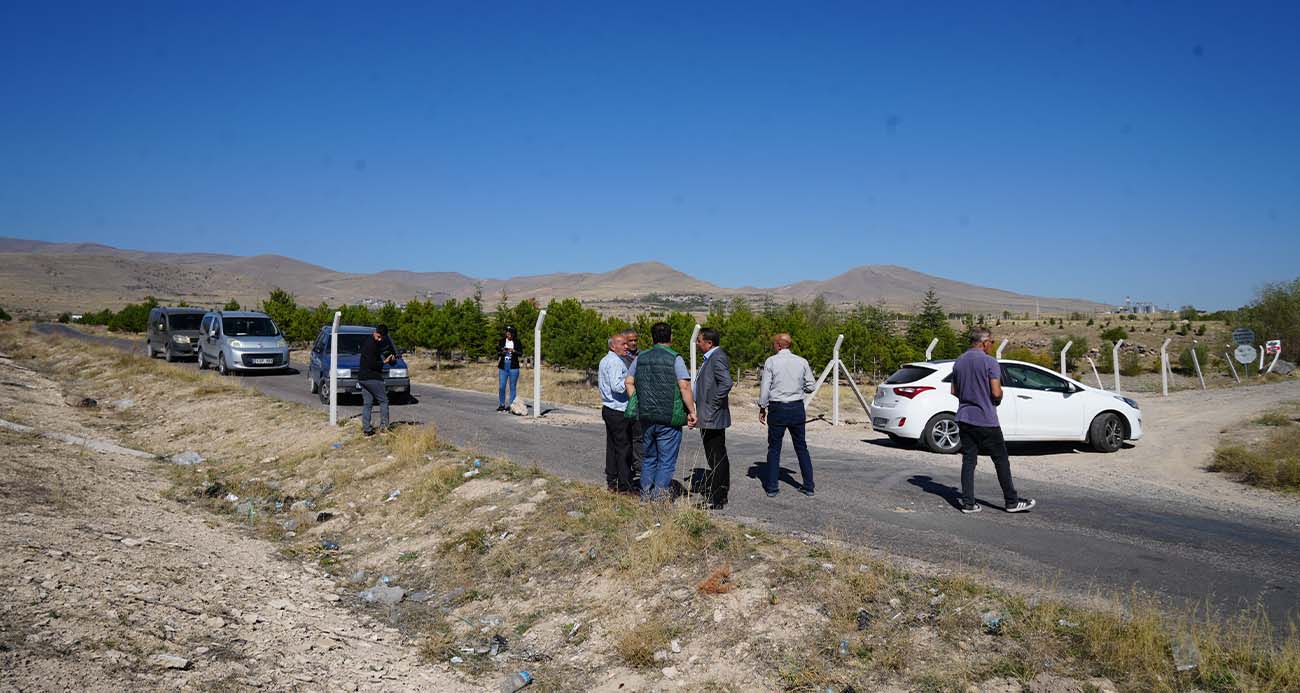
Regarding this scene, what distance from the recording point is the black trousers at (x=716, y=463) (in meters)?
8.14

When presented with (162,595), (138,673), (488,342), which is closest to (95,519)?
(162,595)

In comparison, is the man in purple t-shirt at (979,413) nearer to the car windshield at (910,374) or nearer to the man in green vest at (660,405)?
the man in green vest at (660,405)

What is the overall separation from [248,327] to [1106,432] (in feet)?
82.1

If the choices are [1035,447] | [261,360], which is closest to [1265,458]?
[1035,447]

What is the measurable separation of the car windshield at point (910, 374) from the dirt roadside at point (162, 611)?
9.27m

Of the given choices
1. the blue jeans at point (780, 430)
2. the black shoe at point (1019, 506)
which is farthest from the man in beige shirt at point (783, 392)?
the black shoe at point (1019, 506)

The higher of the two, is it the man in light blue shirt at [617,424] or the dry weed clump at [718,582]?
the man in light blue shirt at [617,424]

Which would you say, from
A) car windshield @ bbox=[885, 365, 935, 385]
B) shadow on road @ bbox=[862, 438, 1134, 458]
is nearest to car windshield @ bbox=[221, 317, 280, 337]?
shadow on road @ bbox=[862, 438, 1134, 458]

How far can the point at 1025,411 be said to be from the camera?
1269cm

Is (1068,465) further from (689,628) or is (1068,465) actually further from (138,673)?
(138,673)

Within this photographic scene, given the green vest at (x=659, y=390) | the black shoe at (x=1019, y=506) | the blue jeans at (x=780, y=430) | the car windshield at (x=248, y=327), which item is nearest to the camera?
the green vest at (x=659, y=390)

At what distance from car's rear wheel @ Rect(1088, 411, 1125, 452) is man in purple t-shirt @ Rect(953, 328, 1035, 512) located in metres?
5.64

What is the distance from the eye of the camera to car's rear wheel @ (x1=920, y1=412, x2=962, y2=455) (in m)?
13.0

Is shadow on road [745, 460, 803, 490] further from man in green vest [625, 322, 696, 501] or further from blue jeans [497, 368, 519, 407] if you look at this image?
blue jeans [497, 368, 519, 407]
